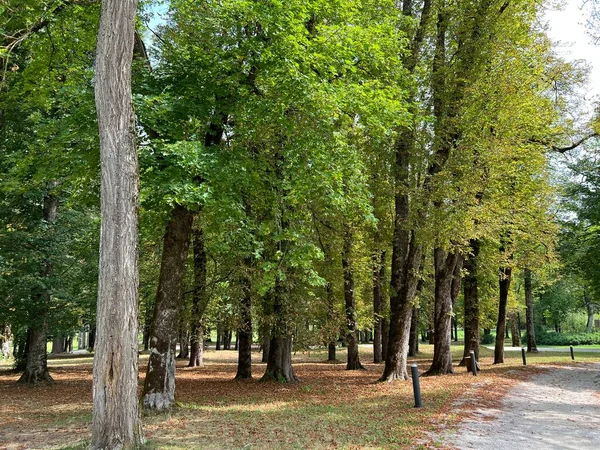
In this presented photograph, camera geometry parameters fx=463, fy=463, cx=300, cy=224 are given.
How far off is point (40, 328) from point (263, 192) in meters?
10.3

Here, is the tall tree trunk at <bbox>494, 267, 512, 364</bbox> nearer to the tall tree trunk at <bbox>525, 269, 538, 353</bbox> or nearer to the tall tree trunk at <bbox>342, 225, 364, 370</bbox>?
the tall tree trunk at <bbox>342, 225, 364, 370</bbox>

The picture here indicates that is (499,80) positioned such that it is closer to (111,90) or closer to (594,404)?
(594,404)

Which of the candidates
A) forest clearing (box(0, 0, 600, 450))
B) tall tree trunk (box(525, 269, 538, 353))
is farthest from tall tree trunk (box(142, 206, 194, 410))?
tall tree trunk (box(525, 269, 538, 353))

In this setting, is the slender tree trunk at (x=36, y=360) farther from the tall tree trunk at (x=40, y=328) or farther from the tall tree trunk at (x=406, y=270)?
the tall tree trunk at (x=406, y=270)

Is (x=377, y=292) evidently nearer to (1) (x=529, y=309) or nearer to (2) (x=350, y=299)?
(2) (x=350, y=299)

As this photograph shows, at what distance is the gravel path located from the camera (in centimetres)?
731

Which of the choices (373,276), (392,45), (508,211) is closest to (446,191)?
(508,211)

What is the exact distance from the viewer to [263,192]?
37.2 feet

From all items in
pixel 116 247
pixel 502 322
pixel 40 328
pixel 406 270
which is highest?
pixel 406 270

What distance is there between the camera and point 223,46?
11.2m

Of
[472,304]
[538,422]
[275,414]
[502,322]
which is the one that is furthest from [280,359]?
[502,322]

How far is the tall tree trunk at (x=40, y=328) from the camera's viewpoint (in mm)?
15734

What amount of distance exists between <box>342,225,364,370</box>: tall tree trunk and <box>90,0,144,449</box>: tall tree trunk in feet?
36.9

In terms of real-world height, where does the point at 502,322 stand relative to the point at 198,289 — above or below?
below
